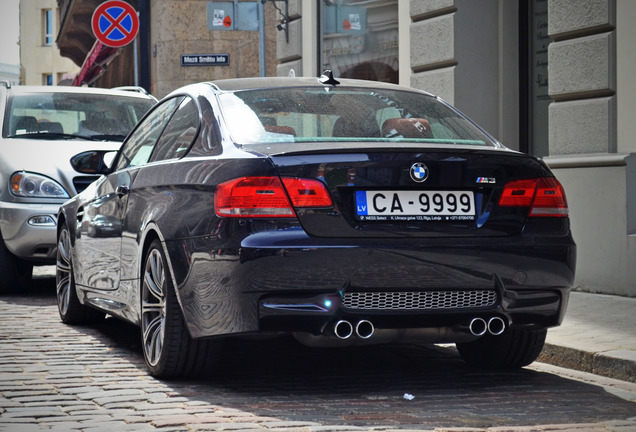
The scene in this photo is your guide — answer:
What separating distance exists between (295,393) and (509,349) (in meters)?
1.27

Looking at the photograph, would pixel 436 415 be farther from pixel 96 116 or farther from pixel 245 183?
pixel 96 116

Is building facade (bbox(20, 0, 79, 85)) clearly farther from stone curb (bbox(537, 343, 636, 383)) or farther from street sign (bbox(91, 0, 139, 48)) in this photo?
stone curb (bbox(537, 343, 636, 383))

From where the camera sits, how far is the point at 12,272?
10.3 meters

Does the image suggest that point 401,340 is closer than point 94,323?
Yes

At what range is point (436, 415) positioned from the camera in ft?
16.2

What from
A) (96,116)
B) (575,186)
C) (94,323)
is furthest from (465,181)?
(96,116)

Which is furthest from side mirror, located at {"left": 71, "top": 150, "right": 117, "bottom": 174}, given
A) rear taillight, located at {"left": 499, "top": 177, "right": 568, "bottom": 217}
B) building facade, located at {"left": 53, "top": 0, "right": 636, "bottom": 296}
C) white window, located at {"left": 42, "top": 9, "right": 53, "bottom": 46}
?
white window, located at {"left": 42, "top": 9, "right": 53, "bottom": 46}

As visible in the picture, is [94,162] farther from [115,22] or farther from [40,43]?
[40,43]

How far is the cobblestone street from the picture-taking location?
4781mm

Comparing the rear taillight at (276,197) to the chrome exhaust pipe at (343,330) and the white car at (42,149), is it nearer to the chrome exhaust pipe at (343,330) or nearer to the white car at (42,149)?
the chrome exhaust pipe at (343,330)

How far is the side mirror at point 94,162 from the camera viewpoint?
738 centimetres

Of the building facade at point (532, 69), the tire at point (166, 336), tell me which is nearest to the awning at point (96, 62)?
the building facade at point (532, 69)

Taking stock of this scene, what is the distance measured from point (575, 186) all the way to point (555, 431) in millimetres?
5677

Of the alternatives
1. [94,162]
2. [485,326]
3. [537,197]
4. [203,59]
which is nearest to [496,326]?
[485,326]
